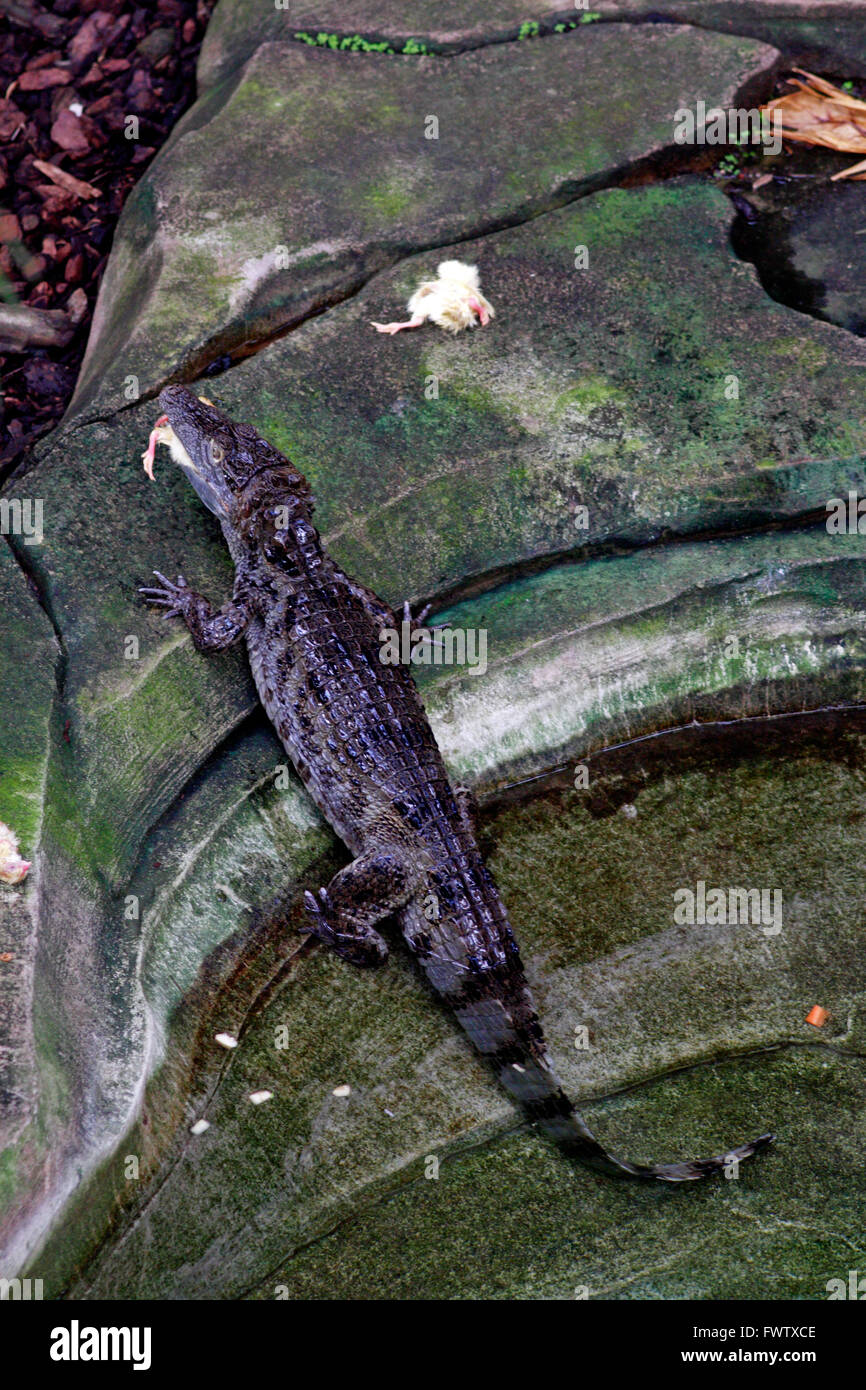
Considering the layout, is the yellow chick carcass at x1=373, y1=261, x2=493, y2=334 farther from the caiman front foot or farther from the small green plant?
the caiman front foot

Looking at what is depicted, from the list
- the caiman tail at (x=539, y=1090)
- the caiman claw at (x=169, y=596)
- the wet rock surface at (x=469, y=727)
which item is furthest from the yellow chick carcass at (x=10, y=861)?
the caiman tail at (x=539, y=1090)

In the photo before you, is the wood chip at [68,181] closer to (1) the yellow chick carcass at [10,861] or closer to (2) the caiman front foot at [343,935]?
(1) the yellow chick carcass at [10,861]

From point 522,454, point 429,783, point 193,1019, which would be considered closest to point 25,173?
point 522,454

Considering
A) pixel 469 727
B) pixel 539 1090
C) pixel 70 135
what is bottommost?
pixel 539 1090

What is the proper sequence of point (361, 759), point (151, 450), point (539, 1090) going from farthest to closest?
point (151, 450) < point (361, 759) < point (539, 1090)

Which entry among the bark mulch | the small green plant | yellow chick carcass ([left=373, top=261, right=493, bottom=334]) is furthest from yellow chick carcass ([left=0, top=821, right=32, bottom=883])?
the small green plant

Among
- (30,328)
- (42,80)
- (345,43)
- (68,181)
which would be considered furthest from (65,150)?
(345,43)

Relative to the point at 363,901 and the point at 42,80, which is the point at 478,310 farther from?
the point at 42,80
